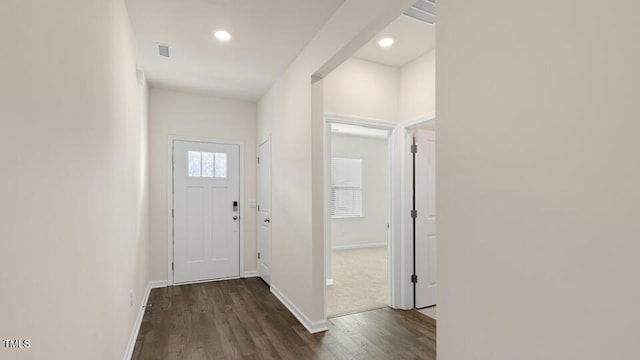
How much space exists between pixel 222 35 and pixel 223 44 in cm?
19

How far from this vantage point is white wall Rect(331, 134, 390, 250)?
7145 mm

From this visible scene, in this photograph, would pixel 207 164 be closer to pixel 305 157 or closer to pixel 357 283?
pixel 305 157

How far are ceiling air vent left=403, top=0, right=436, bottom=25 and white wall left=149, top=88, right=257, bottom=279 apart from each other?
303 cm

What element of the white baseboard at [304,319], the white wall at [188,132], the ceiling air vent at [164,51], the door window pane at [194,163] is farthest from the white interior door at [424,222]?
the door window pane at [194,163]

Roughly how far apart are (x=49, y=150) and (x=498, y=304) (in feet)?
5.71

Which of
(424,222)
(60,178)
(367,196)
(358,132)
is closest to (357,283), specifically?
(424,222)

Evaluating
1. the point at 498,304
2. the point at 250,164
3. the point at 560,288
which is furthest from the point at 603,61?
the point at 250,164

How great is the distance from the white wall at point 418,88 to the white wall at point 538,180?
5.74 feet

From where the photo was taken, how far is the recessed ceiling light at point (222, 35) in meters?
2.77

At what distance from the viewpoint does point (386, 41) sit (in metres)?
3.00

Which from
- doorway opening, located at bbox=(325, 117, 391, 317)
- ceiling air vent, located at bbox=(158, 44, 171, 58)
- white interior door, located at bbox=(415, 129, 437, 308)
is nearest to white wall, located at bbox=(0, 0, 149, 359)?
ceiling air vent, located at bbox=(158, 44, 171, 58)

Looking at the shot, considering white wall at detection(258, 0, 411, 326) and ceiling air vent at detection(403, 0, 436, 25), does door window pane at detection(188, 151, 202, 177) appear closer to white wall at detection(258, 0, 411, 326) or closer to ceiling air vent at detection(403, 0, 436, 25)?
white wall at detection(258, 0, 411, 326)

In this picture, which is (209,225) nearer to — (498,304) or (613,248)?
(498,304)

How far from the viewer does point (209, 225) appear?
4.56 meters
